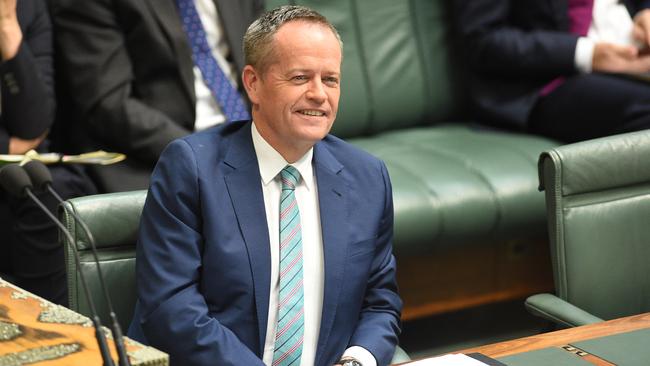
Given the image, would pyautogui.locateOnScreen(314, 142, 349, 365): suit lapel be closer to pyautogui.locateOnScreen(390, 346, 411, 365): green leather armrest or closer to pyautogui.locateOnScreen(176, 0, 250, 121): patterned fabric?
pyautogui.locateOnScreen(390, 346, 411, 365): green leather armrest

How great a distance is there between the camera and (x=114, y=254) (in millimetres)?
1960

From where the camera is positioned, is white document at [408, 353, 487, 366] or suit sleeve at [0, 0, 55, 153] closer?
white document at [408, 353, 487, 366]

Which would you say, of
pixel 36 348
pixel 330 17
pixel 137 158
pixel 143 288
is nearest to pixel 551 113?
pixel 330 17

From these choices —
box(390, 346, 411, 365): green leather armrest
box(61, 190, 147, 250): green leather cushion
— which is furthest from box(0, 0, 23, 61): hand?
box(390, 346, 411, 365): green leather armrest

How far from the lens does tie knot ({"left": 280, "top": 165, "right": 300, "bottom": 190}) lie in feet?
6.45

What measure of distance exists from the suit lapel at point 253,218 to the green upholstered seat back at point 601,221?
25.9 inches

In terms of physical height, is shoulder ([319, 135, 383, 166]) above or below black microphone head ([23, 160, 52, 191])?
below

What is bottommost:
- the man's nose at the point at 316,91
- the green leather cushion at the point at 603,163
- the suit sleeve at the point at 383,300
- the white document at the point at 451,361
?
the suit sleeve at the point at 383,300

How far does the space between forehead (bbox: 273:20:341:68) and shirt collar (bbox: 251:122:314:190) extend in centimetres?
16

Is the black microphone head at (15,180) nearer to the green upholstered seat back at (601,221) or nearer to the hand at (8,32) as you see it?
the green upholstered seat back at (601,221)

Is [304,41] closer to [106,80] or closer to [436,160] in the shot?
[106,80]

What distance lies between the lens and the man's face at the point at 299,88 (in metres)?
1.93

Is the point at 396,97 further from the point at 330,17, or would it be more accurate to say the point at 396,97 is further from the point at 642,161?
the point at 642,161

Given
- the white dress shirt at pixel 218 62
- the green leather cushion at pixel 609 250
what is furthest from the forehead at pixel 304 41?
the white dress shirt at pixel 218 62
